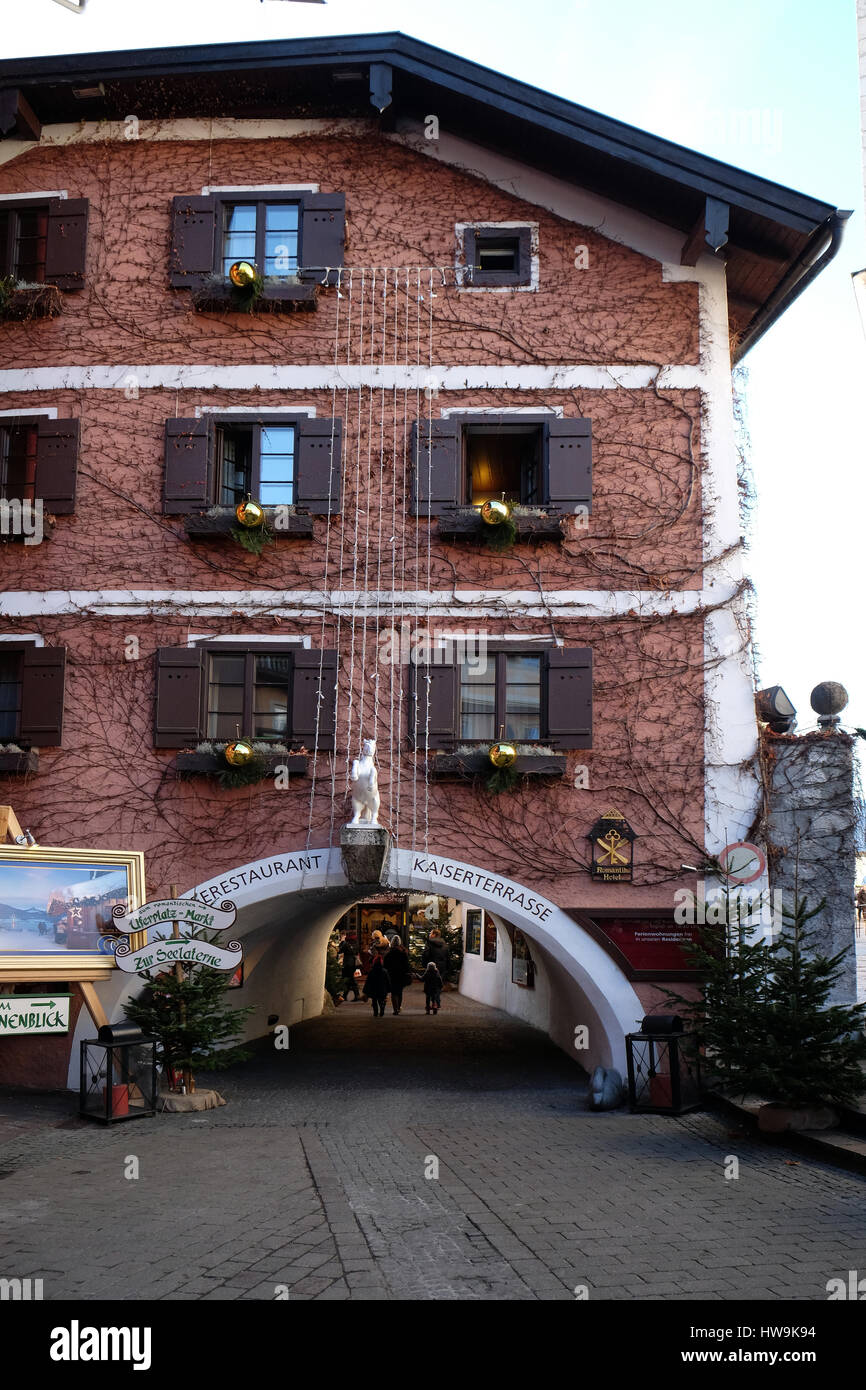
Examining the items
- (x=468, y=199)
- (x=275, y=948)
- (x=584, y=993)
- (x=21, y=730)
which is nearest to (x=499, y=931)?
(x=275, y=948)

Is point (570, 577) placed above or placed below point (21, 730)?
above

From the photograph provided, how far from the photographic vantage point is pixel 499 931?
24.3m

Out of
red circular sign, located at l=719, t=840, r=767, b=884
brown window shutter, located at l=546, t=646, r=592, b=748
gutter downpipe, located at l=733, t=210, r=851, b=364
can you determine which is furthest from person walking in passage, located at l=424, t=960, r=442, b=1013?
gutter downpipe, located at l=733, t=210, r=851, b=364

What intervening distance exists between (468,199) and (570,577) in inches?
188

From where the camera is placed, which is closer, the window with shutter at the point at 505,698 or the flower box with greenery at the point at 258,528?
the window with shutter at the point at 505,698

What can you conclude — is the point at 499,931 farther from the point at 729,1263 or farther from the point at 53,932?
the point at 729,1263

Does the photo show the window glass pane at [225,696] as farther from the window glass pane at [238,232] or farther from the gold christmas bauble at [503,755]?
the window glass pane at [238,232]

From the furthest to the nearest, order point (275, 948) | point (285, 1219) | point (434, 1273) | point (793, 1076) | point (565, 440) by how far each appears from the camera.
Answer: point (275, 948) → point (565, 440) → point (793, 1076) → point (285, 1219) → point (434, 1273)

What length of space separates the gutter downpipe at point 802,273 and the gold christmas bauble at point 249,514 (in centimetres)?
684

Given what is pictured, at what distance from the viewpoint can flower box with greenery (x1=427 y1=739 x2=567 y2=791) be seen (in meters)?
13.6

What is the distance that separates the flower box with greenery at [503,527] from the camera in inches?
550

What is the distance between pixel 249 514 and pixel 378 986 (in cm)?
1070

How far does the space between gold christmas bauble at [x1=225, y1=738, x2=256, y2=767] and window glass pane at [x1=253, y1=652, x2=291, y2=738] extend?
0.65 meters

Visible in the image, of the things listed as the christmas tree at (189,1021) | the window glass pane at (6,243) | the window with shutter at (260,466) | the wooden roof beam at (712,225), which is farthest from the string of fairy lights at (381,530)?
the window glass pane at (6,243)
